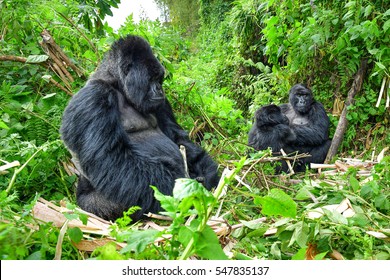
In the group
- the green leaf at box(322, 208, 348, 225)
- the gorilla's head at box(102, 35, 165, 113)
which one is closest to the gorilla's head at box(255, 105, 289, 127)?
the gorilla's head at box(102, 35, 165, 113)

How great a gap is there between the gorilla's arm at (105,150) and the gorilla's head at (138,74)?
0.22 meters

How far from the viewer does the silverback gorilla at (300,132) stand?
16.0 feet

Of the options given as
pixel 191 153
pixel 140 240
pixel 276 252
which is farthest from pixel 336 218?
pixel 191 153

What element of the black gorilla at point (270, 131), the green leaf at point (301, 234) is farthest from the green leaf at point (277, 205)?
the black gorilla at point (270, 131)

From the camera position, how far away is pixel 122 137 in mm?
2857

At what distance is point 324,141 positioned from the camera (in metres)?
5.10

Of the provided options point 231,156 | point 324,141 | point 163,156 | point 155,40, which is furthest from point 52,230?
point 324,141

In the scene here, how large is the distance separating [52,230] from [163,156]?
1.19 metres

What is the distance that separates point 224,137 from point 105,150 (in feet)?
6.62

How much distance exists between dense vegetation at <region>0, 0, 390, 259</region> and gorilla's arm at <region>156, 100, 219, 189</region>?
23 centimetres

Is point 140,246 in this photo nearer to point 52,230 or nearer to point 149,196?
point 52,230

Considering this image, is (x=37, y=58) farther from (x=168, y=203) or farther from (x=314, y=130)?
(x=314, y=130)

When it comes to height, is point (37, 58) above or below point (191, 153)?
above

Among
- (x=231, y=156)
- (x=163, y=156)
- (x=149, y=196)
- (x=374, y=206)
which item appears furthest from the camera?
(x=231, y=156)
